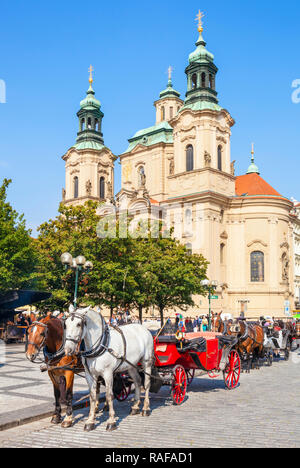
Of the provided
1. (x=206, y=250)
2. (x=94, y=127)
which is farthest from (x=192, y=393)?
(x=94, y=127)

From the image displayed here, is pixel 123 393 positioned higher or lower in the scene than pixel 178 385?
lower

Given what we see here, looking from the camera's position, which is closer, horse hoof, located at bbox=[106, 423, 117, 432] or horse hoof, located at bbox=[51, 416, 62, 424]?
horse hoof, located at bbox=[106, 423, 117, 432]

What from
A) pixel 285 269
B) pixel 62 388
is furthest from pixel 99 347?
pixel 285 269

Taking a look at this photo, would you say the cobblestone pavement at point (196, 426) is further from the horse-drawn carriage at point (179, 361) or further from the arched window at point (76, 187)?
the arched window at point (76, 187)

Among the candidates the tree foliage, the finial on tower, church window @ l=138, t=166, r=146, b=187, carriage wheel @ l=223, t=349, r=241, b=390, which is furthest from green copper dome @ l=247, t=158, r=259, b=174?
carriage wheel @ l=223, t=349, r=241, b=390

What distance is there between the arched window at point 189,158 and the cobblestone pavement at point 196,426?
47.2m

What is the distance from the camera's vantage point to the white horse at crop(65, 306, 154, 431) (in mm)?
8008

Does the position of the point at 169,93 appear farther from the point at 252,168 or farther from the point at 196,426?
the point at 196,426

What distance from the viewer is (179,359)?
11.2 meters

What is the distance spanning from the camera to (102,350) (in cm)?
834

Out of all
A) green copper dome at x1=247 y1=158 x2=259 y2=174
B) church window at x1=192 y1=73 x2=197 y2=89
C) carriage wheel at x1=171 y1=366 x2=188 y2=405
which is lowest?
carriage wheel at x1=171 y1=366 x2=188 y2=405

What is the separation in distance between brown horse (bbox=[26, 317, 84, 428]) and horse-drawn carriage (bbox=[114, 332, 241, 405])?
61.6 inches

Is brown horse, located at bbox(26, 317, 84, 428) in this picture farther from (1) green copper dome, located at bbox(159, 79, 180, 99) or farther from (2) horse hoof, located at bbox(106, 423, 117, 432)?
(1) green copper dome, located at bbox(159, 79, 180, 99)

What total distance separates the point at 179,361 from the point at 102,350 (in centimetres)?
343
